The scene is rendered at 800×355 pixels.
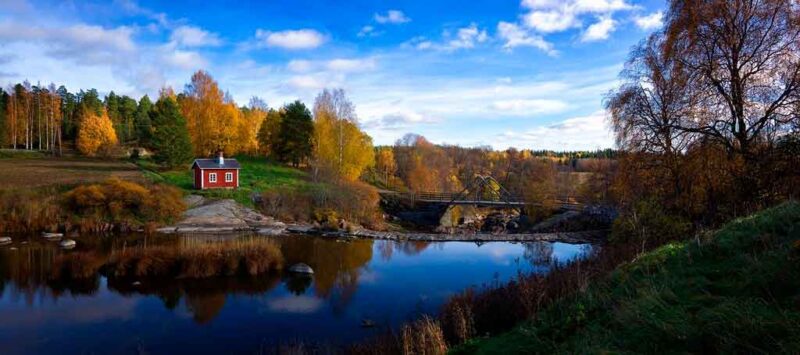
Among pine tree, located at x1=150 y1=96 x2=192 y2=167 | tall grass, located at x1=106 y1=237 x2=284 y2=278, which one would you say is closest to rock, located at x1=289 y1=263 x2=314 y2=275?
tall grass, located at x1=106 y1=237 x2=284 y2=278

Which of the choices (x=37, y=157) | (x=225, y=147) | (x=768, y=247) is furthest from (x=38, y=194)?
(x=768, y=247)

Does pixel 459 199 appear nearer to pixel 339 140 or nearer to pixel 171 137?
pixel 339 140

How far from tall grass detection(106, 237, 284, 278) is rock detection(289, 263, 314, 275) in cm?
72

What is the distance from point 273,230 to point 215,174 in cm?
1071

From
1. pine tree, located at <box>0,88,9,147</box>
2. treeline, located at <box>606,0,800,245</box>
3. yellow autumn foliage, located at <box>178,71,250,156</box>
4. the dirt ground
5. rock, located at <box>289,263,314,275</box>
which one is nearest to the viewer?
treeline, located at <box>606,0,800,245</box>

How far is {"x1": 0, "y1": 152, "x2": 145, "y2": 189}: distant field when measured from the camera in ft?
111

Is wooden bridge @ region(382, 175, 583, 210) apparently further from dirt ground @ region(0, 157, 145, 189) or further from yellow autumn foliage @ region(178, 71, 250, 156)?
dirt ground @ region(0, 157, 145, 189)

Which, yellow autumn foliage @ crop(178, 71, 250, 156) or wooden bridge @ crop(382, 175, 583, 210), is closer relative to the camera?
wooden bridge @ crop(382, 175, 583, 210)

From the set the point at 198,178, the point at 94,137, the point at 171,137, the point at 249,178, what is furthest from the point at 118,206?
the point at 94,137

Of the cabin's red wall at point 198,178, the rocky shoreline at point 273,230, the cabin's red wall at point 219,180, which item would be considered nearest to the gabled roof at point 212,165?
the cabin's red wall at point 219,180

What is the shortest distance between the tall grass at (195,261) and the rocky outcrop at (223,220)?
9.19 metres

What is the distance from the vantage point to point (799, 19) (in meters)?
10.9

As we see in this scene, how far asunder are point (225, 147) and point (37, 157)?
22.6 meters

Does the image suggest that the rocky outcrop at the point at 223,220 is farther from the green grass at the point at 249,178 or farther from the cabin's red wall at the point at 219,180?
the cabin's red wall at the point at 219,180
